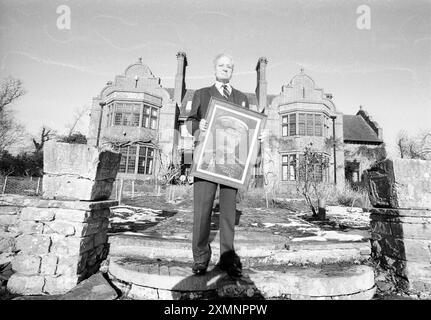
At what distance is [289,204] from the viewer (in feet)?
33.3

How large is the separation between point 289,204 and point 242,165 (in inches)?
343

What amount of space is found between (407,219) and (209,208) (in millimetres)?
2232

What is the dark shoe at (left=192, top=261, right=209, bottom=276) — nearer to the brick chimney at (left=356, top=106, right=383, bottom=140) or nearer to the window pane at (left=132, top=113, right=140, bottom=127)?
the window pane at (left=132, top=113, right=140, bottom=127)

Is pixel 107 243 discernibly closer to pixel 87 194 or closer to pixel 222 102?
pixel 87 194

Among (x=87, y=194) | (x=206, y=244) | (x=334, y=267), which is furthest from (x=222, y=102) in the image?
(x=334, y=267)

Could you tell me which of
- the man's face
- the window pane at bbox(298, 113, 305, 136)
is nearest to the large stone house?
the window pane at bbox(298, 113, 305, 136)

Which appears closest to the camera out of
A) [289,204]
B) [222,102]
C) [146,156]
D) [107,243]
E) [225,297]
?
[225,297]

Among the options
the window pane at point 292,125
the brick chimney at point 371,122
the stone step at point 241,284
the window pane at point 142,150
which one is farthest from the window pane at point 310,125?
the stone step at point 241,284

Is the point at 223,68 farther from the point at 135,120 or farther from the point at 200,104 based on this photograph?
the point at 135,120

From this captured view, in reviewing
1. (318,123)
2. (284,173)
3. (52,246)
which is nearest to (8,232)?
(52,246)

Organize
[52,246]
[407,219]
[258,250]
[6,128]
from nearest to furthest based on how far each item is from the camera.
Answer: [52,246], [407,219], [258,250], [6,128]

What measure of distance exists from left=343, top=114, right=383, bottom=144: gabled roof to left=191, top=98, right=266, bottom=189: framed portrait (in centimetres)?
2057

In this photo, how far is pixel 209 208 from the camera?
222cm

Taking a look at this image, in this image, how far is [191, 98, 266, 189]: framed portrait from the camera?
2189 millimetres
